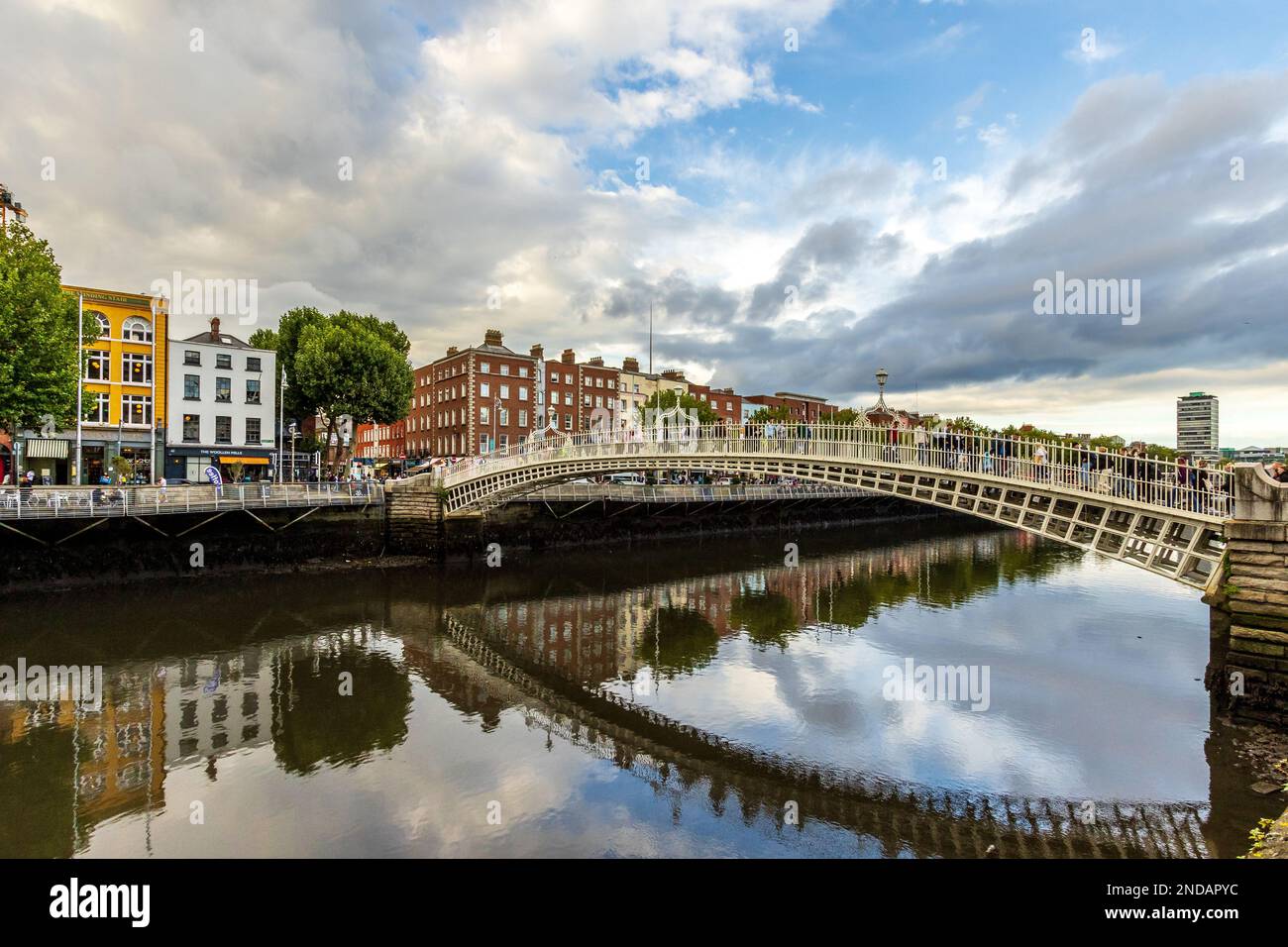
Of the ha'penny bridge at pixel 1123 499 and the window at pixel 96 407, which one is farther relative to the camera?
the window at pixel 96 407

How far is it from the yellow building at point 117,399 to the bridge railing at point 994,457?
2554 centimetres

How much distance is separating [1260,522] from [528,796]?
41.6ft

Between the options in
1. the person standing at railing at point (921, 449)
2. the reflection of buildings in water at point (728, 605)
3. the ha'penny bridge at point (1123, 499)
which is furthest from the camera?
the reflection of buildings in water at point (728, 605)

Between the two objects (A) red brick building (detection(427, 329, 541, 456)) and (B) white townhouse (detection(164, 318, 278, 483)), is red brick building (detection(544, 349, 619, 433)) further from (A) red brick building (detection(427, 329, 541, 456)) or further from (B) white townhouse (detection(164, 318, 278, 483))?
(B) white townhouse (detection(164, 318, 278, 483))

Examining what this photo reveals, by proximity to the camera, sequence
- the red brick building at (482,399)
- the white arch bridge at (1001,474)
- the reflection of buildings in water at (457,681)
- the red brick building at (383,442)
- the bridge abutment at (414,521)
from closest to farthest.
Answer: the white arch bridge at (1001,474) → the reflection of buildings in water at (457,681) → the bridge abutment at (414,521) → the red brick building at (482,399) → the red brick building at (383,442)

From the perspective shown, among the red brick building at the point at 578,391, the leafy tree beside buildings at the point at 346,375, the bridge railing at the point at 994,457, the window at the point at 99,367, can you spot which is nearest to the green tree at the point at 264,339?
the leafy tree beside buildings at the point at 346,375

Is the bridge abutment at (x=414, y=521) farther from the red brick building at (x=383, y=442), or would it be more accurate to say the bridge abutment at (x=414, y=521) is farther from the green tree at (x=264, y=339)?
the red brick building at (x=383, y=442)

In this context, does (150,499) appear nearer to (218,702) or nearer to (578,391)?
(218,702)

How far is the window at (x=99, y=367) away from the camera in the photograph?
113 feet

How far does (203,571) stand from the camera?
26.0 metres

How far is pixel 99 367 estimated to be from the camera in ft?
114
